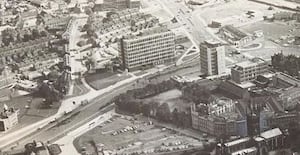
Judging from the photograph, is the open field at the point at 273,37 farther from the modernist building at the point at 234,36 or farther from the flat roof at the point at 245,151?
the flat roof at the point at 245,151

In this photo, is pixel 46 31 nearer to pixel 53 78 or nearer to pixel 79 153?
pixel 53 78

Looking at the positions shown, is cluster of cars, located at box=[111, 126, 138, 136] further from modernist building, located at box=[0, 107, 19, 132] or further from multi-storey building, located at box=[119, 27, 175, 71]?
multi-storey building, located at box=[119, 27, 175, 71]

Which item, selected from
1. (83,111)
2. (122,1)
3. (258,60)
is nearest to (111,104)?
(83,111)

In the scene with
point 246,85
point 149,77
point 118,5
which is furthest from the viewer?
point 118,5

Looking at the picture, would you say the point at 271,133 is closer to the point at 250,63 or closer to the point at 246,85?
the point at 246,85

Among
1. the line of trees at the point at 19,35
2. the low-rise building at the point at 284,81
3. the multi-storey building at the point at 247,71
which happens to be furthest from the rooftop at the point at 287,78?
the line of trees at the point at 19,35

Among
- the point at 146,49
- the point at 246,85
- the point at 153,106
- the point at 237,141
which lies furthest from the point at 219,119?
the point at 146,49
